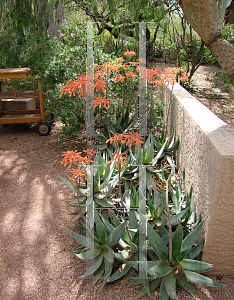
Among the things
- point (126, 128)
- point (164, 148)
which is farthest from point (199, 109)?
point (126, 128)

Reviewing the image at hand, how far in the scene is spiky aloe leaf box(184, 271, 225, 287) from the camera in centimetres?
197

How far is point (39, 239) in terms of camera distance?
2.73 metres

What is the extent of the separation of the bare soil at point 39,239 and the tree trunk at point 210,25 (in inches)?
79.2

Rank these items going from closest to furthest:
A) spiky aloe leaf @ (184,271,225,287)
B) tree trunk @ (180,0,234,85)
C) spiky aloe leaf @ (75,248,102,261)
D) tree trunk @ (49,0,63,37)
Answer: spiky aloe leaf @ (184,271,225,287)
spiky aloe leaf @ (75,248,102,261)
tree trunk @ (180,0,234,85)
tree trunk @ (49,0,63,37)

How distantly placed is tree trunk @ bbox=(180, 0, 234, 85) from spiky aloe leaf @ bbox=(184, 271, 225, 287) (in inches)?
71.3

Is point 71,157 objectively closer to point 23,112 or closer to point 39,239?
point 39,239

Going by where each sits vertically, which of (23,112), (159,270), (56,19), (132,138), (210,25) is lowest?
(159,270)

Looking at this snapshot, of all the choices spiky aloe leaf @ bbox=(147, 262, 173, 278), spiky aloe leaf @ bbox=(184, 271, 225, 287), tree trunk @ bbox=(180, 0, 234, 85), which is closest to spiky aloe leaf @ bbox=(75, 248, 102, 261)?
spiky aloe leaf @ bbox=(147, 262, 173, 278)

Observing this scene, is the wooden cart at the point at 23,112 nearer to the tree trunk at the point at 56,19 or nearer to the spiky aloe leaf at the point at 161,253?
the tree trunk at the point at 56,19

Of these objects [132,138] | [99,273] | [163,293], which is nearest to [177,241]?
[163,293]

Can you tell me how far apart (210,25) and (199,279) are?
2294 mm

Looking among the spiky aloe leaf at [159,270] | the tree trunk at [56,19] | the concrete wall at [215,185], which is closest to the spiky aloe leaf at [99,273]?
the spiky aloe leaf at [159,270]

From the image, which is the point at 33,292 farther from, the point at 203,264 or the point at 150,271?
the point at 203,264

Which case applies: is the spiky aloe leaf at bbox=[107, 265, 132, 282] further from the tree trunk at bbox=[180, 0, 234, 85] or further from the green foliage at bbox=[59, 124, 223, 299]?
the tree trunk at bbox=[180, 0, 234, 85]
